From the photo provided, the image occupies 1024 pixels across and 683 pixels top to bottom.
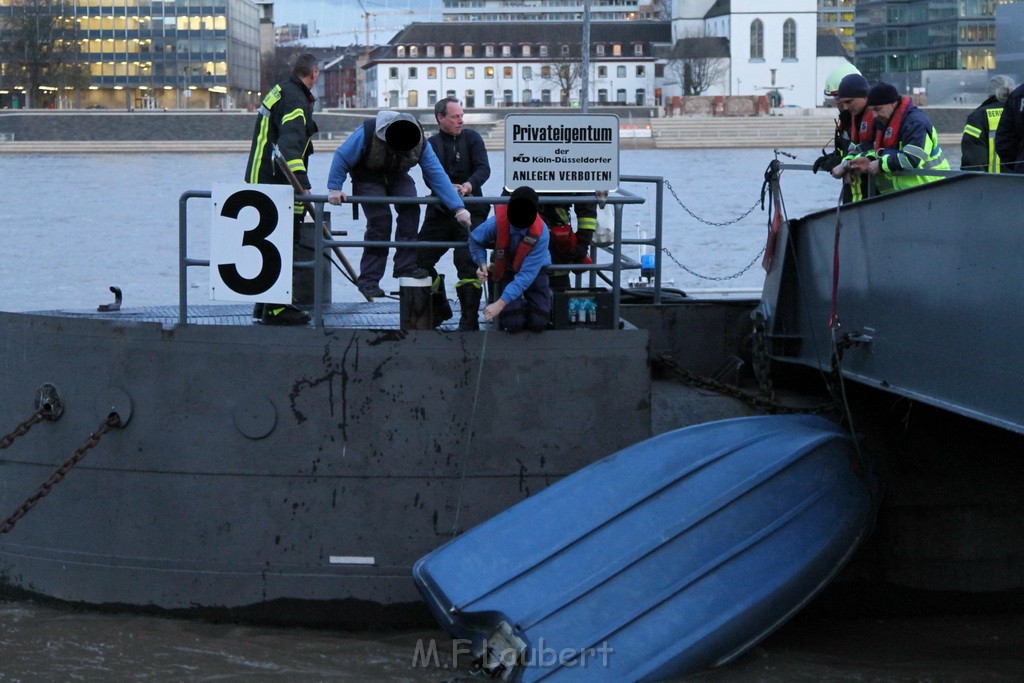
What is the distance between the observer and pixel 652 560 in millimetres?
8109

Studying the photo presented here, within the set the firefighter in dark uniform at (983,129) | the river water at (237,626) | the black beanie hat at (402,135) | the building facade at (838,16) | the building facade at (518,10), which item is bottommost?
the river water at (237,626)

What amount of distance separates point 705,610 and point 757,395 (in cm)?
227

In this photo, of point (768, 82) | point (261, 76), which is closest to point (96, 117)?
point (261, 76)

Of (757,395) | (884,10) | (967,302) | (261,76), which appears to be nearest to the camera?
(967,302)

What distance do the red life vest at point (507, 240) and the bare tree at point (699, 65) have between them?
4971 inches

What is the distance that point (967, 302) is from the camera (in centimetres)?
787

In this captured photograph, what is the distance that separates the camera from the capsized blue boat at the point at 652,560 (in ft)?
26.0

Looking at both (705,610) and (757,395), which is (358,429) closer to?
(705,610)

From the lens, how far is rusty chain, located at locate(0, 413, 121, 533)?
8570 millimetres

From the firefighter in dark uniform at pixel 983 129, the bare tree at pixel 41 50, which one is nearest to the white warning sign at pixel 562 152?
the firefighter in dark uniform at pixel 983 129

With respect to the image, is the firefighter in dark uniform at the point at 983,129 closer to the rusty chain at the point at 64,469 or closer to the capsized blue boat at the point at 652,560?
the capsized blue boat at the point at 652,560

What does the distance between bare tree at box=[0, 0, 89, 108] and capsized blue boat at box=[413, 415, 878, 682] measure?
119 meters

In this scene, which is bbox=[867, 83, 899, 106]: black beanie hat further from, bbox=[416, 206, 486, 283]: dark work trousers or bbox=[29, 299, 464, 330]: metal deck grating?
bbox=[29, 299, 464, 330]: metal deck grating

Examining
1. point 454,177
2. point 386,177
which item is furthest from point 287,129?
point 454,177
